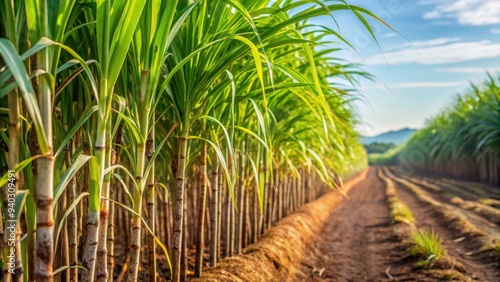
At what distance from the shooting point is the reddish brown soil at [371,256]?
4.07m

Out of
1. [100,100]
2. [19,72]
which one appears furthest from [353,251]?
[19,72]

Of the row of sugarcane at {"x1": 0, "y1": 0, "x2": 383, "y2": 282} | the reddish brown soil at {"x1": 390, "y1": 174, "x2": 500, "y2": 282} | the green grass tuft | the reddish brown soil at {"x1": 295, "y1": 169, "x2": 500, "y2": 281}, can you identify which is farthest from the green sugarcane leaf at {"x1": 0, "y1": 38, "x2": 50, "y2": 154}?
the reddish brown soil at {"x1": 390, "y1": 174, "x2": 500, "y2": 282}

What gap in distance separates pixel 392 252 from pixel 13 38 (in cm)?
479

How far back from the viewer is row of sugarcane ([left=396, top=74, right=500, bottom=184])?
45.0 ft

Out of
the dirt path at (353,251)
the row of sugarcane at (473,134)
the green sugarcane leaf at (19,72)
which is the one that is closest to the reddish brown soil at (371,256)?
the dirt path at (353,251)

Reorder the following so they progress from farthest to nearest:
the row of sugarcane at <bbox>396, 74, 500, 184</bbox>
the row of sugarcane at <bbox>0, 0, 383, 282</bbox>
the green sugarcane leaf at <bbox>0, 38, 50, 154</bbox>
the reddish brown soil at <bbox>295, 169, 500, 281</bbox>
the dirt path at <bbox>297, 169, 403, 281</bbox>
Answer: the row of sugarcane at <bbox>396, 74, 500, 184</bbox>
the dirt path at <bbox>297, 169, 403, 281</bbox>
the reddish brown soil at <bbox>295, 169, 500, 281</bbox>
the row of sugarcane at <bbox>0, 0, 383, 282</bbox>
the green sugarcane leaf at <bbox>0, 38, 50, 154</bbox>

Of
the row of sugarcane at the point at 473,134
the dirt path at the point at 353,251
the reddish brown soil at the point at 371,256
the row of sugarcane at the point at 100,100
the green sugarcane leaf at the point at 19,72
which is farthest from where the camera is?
the row of sugarcane at the point at 473,134

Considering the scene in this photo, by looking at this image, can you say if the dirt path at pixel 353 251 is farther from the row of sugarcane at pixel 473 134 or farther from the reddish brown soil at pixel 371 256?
the row of sugarcane at pixel 473 134

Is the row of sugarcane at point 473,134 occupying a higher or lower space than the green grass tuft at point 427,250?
higher

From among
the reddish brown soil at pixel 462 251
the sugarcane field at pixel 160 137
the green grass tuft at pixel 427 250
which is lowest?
the reddish brown soil at pixel 462 251

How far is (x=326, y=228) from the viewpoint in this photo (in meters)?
7.04

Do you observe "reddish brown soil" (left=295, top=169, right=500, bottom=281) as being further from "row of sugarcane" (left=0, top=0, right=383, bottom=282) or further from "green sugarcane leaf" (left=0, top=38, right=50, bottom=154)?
"green sugarcane leaf" (left=0, top=38, right=50, bottom=154)

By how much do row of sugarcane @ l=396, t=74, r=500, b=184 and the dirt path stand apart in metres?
6.74

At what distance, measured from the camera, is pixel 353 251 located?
17.6ft
